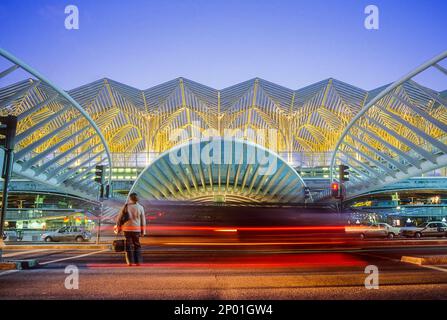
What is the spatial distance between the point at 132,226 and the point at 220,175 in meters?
27.2

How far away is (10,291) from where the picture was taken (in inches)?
185

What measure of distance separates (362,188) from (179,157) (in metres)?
14.9

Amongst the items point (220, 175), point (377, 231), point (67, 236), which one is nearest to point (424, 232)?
point (377, 231)

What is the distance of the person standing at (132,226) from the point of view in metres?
7.45

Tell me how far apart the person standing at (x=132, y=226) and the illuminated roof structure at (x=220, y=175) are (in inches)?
864

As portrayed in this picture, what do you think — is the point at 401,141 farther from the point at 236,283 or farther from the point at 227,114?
the point at 227,114

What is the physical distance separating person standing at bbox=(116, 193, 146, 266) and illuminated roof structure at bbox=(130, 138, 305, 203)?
21.9 metres

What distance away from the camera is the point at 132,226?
7.46m

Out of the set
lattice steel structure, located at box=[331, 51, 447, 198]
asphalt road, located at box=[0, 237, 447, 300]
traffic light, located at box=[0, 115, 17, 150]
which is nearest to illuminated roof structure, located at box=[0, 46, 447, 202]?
lattice steel structure, located at box=[331, 51, 447, 198]

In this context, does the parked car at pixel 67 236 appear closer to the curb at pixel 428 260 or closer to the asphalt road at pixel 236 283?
the asphalt road at pixel 236 283

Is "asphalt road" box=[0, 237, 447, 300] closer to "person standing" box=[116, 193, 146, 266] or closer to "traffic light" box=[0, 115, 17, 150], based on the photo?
"person standing" box=[116, 193, 146, 266]

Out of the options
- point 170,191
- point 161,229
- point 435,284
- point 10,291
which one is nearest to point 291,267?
point 435,284

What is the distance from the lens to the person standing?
7453 mm
